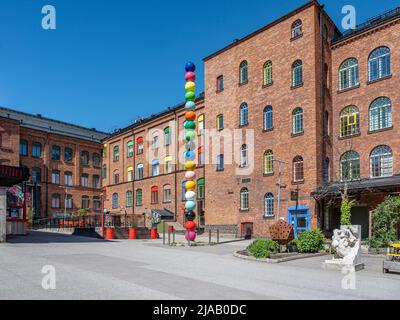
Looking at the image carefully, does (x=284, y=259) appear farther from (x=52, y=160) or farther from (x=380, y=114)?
(x=52, y=160)

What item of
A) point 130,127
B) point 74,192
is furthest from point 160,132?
point 74,192

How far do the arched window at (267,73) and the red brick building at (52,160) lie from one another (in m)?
33.6

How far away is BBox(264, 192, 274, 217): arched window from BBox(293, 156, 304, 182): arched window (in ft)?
8.49

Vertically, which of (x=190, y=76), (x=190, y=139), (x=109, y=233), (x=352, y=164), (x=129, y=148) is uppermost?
(x=190, y=76)

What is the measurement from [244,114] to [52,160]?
117ft

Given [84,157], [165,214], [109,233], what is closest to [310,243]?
[109,233]

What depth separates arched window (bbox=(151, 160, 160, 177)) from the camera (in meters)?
50.0

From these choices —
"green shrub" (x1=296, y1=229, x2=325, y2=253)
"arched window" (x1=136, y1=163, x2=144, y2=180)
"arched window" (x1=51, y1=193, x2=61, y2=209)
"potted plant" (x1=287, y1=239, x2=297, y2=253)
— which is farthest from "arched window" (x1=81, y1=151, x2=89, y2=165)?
"green shrub" (x1=296, y1=229, x2=325, y2=253)

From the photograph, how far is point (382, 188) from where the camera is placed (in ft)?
84.6

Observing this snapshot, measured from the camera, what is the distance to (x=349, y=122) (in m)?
31.3

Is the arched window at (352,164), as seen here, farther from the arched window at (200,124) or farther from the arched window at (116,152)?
the arched window at (116,152)

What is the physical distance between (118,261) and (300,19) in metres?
23.7

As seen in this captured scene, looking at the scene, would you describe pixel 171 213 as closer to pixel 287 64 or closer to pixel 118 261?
pixel 287 64
